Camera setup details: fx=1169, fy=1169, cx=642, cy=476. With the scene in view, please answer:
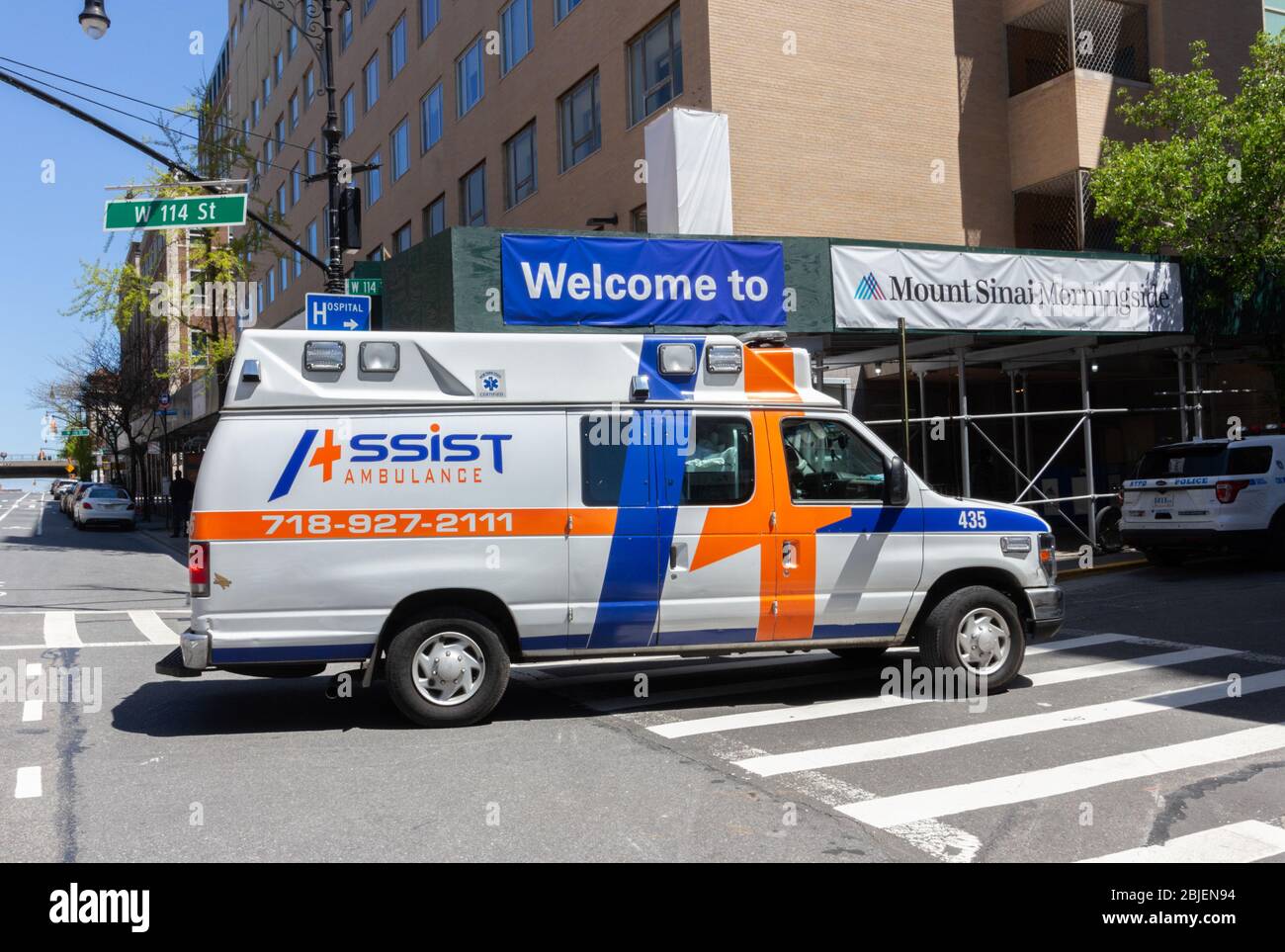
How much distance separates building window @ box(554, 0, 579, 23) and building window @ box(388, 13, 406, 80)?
1206 centimetres

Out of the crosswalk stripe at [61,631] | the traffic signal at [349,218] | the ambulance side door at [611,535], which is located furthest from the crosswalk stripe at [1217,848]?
the traffic signal at [349,218]

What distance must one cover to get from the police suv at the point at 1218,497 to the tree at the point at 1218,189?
470 centimetres

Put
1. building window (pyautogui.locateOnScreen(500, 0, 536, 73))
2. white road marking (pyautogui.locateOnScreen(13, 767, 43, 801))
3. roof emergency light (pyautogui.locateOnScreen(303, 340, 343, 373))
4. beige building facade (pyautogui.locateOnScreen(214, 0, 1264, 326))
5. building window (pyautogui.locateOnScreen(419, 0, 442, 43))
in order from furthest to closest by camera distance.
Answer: building window (pyautogui.locateOnScreen(419, 0, 442, 43)), building window (pyautogui.locateOnScreen(500, 0, 536, 73)), beige building facade (pyautogui.locateOnScreen(214, 0, 1264, 326)), roof emergency light (pyautogui.locateOnScreen(303, 340, 343, 373)), white road marking (pyautogui.locateOnScreen(13, 767, 43, 801))

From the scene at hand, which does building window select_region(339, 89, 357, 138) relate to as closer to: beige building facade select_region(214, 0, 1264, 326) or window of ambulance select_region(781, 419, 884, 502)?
beige building facade select_region(214, 0, 1264, 326)

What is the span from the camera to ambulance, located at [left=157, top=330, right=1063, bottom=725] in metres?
7.46

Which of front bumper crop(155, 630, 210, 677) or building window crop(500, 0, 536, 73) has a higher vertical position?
building window crop(500, 0, 536, 73)

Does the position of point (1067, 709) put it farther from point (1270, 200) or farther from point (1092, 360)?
point (1092, 360)

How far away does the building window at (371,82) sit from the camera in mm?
38344

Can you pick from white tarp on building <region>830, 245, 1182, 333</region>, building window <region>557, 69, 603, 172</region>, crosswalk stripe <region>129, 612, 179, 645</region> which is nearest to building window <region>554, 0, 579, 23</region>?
building window <region>557, 69, 603, 172</region>

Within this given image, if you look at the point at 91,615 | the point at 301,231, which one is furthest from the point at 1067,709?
the point at 301,231

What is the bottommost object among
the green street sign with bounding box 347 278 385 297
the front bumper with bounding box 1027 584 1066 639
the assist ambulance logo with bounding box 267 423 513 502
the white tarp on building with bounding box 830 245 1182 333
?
the front bumper with bounding box 1027 584 1066 639

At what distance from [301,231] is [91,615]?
3486cm

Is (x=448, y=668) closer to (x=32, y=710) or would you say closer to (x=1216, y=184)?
(x=32, y=710)

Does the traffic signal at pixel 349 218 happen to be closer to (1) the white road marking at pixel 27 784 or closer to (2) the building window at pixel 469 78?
(1) the white road marking at pixel 27 784
